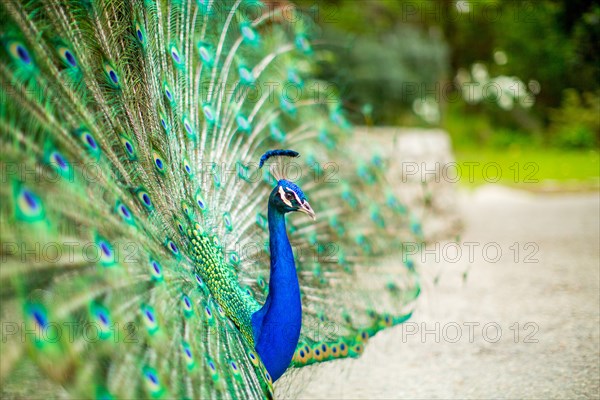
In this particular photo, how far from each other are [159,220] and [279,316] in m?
0.53

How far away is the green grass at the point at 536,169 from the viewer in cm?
1016

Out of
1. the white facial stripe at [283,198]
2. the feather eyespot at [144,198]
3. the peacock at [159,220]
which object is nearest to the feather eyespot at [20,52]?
the peacock at [159,220]

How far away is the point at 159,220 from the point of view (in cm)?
186

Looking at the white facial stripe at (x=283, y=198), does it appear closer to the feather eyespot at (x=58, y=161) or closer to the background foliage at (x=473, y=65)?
the feather eyespot at (x=58, y=161)

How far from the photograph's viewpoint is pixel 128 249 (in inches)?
64.2

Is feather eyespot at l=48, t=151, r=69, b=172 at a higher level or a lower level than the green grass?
higher

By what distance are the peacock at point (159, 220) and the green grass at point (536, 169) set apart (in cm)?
765

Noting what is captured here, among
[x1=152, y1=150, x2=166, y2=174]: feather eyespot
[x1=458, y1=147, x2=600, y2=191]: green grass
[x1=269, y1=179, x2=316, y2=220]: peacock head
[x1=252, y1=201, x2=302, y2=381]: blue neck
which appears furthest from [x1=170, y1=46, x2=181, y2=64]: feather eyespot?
[x1=458, y1=147, x2=600, y2=191]: green grass

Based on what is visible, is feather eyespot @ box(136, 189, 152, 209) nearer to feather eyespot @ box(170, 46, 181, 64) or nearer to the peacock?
the peacock

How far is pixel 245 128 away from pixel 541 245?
428 centimetres

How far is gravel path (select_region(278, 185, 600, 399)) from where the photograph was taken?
2.89 meters

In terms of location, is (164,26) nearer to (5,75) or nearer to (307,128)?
(5,75)

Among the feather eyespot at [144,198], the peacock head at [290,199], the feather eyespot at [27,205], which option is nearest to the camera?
the feather eyespot at [27,205]

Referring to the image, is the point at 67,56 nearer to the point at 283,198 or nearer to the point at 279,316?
the point at 283,198
